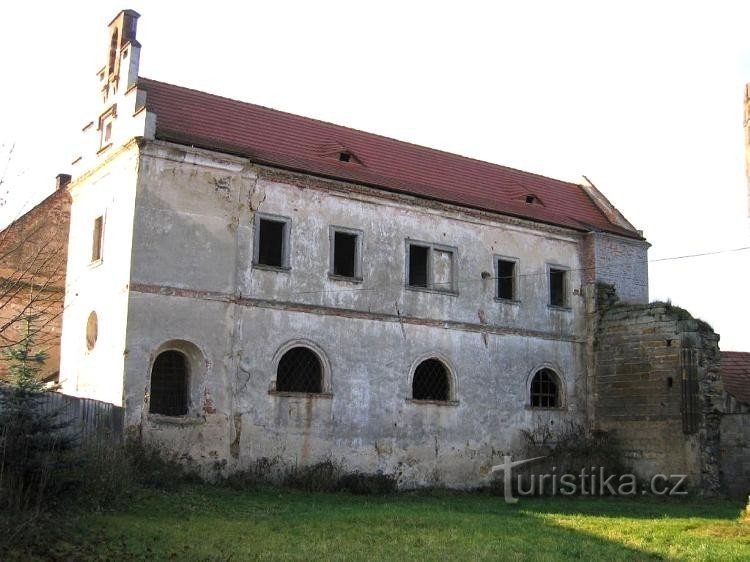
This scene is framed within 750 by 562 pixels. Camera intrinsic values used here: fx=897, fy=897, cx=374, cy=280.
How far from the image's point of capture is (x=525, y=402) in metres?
Result: 24.2

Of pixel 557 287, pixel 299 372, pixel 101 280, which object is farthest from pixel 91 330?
pixel 557 287

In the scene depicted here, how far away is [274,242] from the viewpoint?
68.5 feet

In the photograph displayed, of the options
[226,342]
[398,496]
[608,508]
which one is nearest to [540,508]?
[608,508]

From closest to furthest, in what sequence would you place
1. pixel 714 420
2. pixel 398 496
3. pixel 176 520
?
pixel 176 520, pixel 398 496, pixel 714 420

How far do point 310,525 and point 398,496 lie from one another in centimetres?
654

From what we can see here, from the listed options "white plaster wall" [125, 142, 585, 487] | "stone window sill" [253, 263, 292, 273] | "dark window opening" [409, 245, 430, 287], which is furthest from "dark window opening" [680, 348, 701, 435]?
"stone window sill" [253, 263, 292, 273]

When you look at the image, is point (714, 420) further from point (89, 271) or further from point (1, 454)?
point (1, 454)

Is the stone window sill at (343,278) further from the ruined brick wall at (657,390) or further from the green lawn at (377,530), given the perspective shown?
the ruined brick wall at (657,390)

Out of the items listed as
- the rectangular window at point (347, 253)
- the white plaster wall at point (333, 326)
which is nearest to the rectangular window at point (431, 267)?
the white plaster wall at point (333, 326)

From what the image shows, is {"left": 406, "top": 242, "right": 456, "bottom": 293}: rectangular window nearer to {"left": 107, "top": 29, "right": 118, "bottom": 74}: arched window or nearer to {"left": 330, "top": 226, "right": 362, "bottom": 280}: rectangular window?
{"left": 330, "top": 226, "right": 362, "bottom": 280}: rectangular window

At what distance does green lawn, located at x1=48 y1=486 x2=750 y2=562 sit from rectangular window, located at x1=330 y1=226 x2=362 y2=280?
5528mm

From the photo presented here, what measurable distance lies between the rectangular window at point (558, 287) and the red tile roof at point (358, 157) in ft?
4.59

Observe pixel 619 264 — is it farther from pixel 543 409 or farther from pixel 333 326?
pixel 333 326

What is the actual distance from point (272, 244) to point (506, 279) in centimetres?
717
